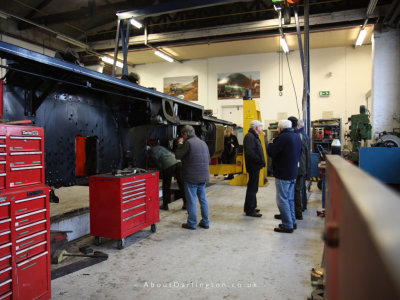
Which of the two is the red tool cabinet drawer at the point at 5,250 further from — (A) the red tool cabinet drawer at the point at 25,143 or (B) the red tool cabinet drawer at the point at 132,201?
(B) the red tool cabinet drawer at the point at 132,201

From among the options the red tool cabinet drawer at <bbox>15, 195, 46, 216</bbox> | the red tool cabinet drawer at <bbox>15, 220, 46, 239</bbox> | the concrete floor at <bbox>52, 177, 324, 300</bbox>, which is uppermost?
the red tool cabinet drawer at <bbox>15, 195, 46, 216</bbox>

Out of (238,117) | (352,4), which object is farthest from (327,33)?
(238,117)

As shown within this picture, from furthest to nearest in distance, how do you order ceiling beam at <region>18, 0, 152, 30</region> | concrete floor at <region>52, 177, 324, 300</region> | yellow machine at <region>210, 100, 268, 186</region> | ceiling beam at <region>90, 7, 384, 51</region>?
ceiling beam at <region>18, 0, 152, 30</region> < ceiling beam at <region>90, 7, 384, 51</region> < yellow machine at <region>210, 100, 268, 186</region> < concrete floor at <region>52, 177, 324, 300</region>

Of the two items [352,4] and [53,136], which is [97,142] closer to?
[53,136]

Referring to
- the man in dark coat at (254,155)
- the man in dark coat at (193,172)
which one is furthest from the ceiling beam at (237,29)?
the man in dark coat at (193,172)

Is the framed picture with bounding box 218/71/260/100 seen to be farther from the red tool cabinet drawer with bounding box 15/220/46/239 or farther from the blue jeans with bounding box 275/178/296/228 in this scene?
the red tool cabinet drawer with bounding box 15/220/46/239

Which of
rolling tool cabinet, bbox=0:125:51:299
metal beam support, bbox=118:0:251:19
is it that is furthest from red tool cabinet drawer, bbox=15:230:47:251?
metal beam support, bbox=118:0:251:19

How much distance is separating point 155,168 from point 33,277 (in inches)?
135

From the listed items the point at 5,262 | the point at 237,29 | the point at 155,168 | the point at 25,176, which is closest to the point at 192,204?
the point at 155,168

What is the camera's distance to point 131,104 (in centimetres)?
483

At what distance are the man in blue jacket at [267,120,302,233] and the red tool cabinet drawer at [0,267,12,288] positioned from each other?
3199 millimetres

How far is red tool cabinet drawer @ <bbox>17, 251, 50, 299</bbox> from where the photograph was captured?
7.17 ft

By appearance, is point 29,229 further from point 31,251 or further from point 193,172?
point 193,172

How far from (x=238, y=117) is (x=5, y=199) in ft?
39.3
